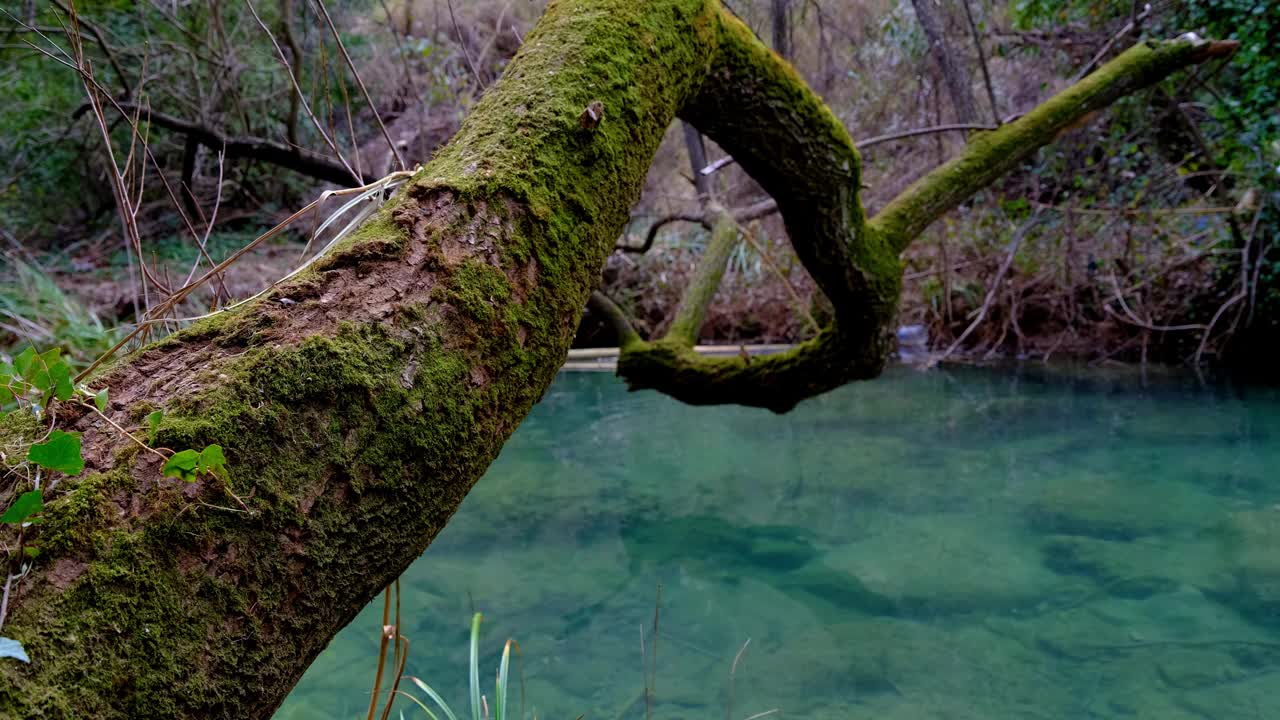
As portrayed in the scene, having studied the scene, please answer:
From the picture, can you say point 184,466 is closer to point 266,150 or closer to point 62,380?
point 62,380

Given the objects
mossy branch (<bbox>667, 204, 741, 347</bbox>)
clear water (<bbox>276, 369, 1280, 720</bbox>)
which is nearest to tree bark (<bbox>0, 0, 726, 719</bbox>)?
clear water (<bbox>276, 369, 1280, 720</bbox>)

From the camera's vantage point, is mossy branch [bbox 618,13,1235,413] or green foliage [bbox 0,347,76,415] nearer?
green foliage [bbox 0,347,76,415]

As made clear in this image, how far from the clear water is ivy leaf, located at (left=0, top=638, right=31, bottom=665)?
1.89 metres

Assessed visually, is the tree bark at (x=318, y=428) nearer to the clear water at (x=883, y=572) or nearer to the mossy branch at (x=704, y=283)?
the clear water at (x=883, y=572)

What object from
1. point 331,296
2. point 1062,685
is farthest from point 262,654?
point 1062,685

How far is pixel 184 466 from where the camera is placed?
81 cm

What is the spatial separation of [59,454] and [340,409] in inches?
10.5

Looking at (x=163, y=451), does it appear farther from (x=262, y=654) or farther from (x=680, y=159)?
(x=680, y=159)

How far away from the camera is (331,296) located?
103 centimetres

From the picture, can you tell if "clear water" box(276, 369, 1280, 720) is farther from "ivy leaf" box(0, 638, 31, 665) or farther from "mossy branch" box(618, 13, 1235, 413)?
"ivy leaf" box(0, 638, 31, 665)

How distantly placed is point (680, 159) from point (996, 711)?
8012 millimetres

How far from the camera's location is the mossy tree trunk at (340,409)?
78 centimetres

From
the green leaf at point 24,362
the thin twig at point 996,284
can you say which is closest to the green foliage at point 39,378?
the green leaf at point 24,362

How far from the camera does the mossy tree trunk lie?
30.6 inches
